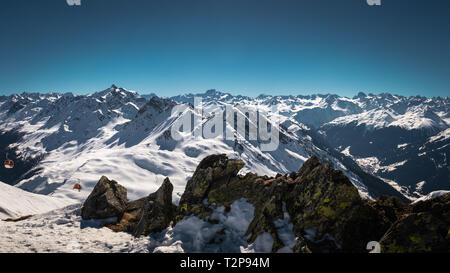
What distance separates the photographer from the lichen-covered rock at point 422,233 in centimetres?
1123

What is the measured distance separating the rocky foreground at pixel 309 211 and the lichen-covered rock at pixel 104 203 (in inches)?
3.4

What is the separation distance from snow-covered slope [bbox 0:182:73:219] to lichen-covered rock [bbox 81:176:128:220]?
31.3 m

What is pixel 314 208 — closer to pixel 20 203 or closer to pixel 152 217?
pixel 152 217

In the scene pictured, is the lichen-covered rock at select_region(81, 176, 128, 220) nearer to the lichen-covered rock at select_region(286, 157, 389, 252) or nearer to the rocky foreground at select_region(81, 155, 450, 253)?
the rocky foreground at select_region(81, 155, 450, 253)

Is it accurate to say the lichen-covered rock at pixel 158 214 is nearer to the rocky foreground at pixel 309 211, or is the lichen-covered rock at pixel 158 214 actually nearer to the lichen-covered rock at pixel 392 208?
the rocky foreground at pixel 309 211

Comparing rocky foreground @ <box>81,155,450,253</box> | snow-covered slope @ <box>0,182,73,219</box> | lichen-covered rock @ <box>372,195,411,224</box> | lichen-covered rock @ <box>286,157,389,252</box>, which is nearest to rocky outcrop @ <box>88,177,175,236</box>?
rocky foreground @ <box>81,155,450,253</box>

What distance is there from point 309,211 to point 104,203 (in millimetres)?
19176

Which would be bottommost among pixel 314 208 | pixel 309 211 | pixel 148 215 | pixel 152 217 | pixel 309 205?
pixel 152 217

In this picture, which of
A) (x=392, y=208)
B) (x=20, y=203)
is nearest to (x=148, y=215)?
(x=392, y=208)

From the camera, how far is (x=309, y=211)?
15.5m

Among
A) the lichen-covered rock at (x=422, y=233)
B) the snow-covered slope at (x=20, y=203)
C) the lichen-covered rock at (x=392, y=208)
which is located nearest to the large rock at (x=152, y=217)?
the lichen-covered rock at (x=422, y=233)

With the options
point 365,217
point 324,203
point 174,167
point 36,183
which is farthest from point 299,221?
point 36,183
